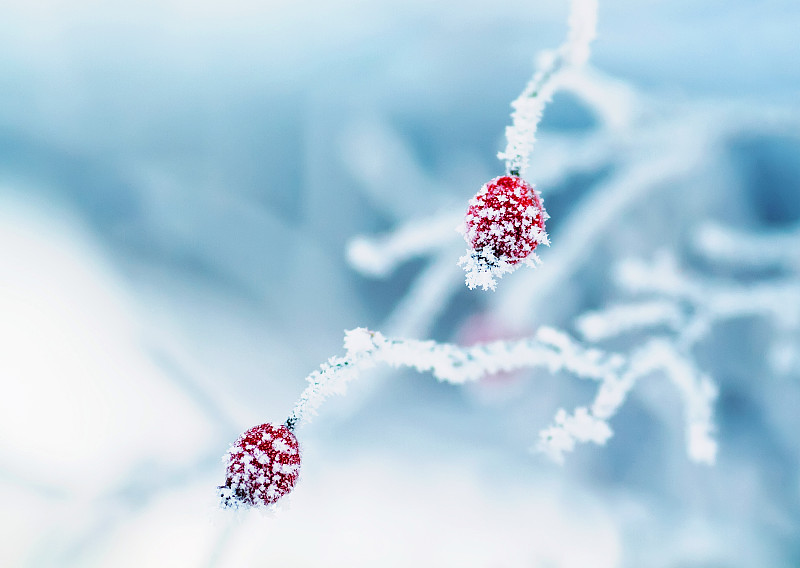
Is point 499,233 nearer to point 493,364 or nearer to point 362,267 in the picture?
point 493,364

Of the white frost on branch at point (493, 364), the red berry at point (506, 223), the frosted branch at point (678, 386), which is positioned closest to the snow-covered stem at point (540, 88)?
the red berry at point (506, 223)

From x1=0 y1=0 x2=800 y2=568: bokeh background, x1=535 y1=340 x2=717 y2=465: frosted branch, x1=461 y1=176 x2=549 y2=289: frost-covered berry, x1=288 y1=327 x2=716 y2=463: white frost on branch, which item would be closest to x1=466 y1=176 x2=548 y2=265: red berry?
x1=461 y1=176 x2=549 y2=289: frost-covered berry

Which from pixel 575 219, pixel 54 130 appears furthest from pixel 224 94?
pixel 575 219

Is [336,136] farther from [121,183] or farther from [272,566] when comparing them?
[272,566]

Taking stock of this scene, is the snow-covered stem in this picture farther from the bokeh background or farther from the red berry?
the bokeh background

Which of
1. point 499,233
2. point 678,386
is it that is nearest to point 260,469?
point 499,233

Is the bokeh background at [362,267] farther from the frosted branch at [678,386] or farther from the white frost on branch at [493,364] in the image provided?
the white frost on branch at [493,364]
